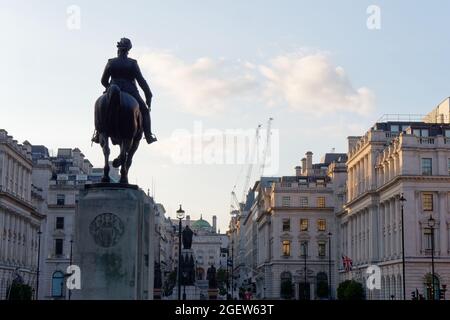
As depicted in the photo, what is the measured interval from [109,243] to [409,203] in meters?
73.5

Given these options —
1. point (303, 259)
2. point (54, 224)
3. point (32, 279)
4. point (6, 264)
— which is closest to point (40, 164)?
point (54, 224)

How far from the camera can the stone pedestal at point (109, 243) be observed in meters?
16.3

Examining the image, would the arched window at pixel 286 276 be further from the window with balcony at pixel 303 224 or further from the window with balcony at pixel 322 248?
the window with balcony at pixel 303 224

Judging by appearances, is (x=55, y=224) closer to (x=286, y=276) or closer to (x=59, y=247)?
(x=59, y=247)

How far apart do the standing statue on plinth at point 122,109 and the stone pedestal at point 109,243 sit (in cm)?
95

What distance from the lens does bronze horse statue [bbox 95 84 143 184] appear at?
56.1ft

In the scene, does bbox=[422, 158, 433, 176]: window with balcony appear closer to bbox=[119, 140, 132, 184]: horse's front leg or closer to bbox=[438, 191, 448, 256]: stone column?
bbox=[438, 191, 448, 256]: stone column

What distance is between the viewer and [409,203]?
3393 inches

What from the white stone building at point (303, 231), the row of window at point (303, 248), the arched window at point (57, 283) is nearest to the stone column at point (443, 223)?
the white stone building at point (303, 231)

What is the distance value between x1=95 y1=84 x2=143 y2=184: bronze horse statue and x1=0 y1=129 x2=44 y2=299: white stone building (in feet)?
251

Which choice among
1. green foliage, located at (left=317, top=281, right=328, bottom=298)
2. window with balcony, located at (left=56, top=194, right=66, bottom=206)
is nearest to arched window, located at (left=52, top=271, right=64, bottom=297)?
window with balcony, located at (left=56, top=194, right=66, bottom=206)

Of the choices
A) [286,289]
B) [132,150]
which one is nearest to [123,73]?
[132,150]
